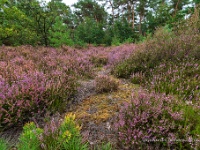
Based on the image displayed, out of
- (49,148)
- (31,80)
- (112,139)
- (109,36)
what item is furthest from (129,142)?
(109,36)

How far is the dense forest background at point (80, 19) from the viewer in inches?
396

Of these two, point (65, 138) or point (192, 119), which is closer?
point (65, 138)

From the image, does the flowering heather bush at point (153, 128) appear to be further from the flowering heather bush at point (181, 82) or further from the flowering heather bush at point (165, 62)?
the flowering heather bush at point (165, 62)

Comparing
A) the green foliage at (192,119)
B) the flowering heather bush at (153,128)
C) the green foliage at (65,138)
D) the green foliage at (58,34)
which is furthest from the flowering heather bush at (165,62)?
the green foliage at (58,34)

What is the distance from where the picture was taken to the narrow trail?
2.24 metres

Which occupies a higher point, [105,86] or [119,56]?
[119,56]

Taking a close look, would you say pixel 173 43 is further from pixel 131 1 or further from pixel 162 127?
pixel 131 1

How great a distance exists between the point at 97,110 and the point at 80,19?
31.7 metres

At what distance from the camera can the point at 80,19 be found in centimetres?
3177

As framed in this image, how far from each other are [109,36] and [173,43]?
49.1 feet

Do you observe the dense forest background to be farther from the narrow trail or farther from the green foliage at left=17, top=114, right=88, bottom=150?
the green foliage at left=17, top=114, right=88, bottom=150

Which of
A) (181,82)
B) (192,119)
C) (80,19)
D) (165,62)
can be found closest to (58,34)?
(165,62)

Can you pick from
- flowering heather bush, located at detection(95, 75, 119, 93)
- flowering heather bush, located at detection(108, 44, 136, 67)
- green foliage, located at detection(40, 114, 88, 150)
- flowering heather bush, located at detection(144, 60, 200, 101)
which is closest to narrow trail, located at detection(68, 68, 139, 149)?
flowering heather bush, located at detection(95, 75, 119, 93)

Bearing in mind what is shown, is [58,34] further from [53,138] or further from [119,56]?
[53,138]
